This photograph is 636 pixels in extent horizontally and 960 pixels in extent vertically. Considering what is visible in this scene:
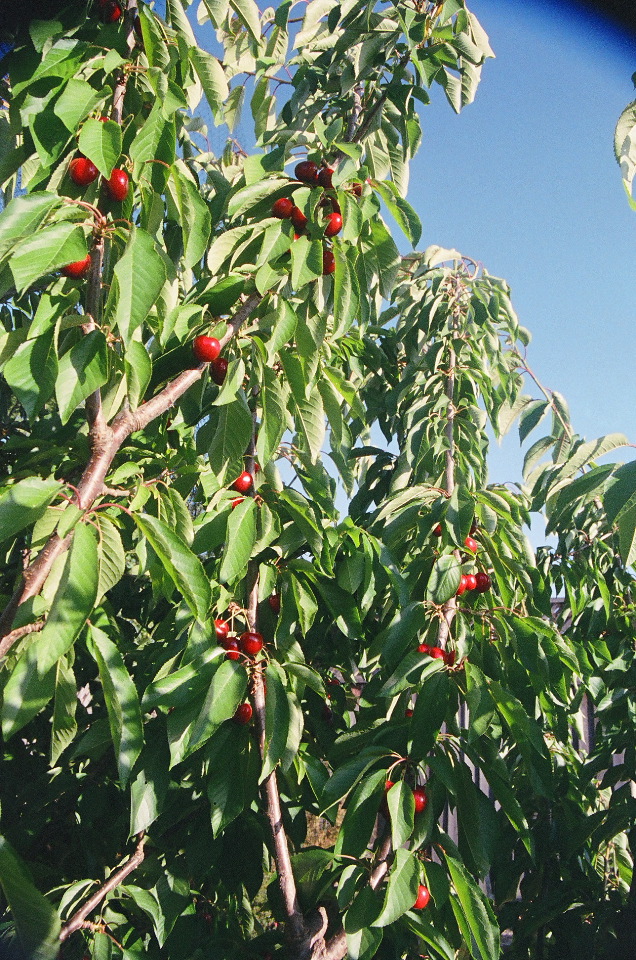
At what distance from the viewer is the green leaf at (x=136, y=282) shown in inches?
39.3

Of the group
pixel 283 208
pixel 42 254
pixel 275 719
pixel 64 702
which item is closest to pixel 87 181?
pixel 42 254

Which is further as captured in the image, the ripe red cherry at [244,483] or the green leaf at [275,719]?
the ripe red cherry at [244,483]

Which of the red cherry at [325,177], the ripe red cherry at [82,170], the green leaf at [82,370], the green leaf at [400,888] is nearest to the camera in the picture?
the green leaf at [82,370]

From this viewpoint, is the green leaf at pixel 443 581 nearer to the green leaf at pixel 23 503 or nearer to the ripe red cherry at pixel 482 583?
the ripe red cherry at pixel 482 583

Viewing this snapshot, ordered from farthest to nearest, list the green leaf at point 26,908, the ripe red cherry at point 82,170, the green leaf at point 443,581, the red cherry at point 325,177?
the green leaf at point 443,581 < the red cherry at point 325,177 < the ripe red cherry at point 82,170 < the green leaf at point 26,908

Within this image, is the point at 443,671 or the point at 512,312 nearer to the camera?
the point at 443,671

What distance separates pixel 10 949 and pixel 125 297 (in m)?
0.92

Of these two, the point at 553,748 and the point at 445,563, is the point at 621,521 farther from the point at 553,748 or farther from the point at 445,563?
the point at 553,748

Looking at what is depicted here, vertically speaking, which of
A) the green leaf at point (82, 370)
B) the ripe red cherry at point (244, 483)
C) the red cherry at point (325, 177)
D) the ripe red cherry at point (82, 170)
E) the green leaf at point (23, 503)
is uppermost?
the red cherry at point (325, 177)

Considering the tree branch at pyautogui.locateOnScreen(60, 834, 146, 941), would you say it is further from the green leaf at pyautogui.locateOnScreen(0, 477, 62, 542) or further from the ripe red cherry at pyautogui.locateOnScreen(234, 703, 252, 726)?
the green leaf at pyautogui.locateOnScreen(0, 477, 62, 542)

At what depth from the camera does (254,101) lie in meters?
1.71

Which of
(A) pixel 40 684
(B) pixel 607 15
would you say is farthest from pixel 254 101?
(A) pixel 40 684

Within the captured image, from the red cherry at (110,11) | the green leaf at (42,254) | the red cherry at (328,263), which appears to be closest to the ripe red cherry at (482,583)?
the red cherry at (328,263)

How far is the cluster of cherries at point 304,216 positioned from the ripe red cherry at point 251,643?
717 mm
